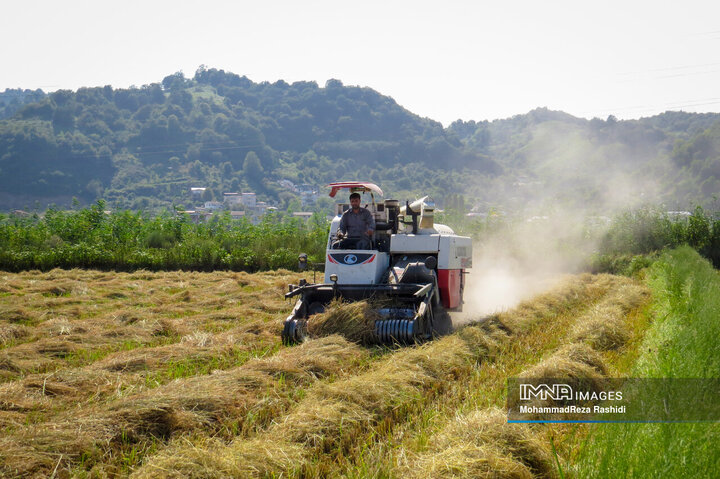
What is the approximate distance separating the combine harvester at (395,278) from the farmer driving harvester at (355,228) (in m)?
0.04

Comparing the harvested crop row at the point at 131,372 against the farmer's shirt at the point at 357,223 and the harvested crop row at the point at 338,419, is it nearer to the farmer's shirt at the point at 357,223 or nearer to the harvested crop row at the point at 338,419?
the harvested crop row at the point at 338,419

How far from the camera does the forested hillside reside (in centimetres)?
9456

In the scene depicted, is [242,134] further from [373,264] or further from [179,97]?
[373,264]

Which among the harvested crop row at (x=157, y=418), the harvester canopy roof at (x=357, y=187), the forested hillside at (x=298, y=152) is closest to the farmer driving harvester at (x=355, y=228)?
the harvester canopy roof at (x=357, y=187)

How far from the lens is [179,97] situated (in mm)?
154375

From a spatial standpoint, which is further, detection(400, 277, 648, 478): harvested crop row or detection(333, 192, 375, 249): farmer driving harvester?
detection(333, 192, 375, 249): farmer driving harvester

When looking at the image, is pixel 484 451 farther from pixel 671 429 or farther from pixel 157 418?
pixel 157 418

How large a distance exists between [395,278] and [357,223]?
1.25m

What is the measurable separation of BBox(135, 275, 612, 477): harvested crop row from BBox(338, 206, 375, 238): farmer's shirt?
264 cm

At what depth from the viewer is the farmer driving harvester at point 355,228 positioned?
8.93m

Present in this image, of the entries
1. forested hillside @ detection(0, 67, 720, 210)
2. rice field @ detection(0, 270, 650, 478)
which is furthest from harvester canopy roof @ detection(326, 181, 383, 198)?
forested hillside @ detection(0, 67, 720, 210)

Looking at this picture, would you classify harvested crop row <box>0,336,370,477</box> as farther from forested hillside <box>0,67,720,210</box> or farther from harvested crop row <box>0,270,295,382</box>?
forested hillside <box>0,67,720,210</box>

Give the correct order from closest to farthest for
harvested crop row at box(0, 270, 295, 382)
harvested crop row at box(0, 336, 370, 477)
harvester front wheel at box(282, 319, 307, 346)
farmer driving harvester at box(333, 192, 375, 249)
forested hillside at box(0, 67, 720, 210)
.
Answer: harvested crop row at box(0, 336, 370, 477) → harvested crop row at box(0, 270, 295, 382) → harvester front wheel at box(282, 319, 307, 346) → farmer driving harvester at box(333, 192, 375, 249) → forested hillside at box(0, 67, 720, 210)

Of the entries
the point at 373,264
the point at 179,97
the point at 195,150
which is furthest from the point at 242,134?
the point at 373,264
